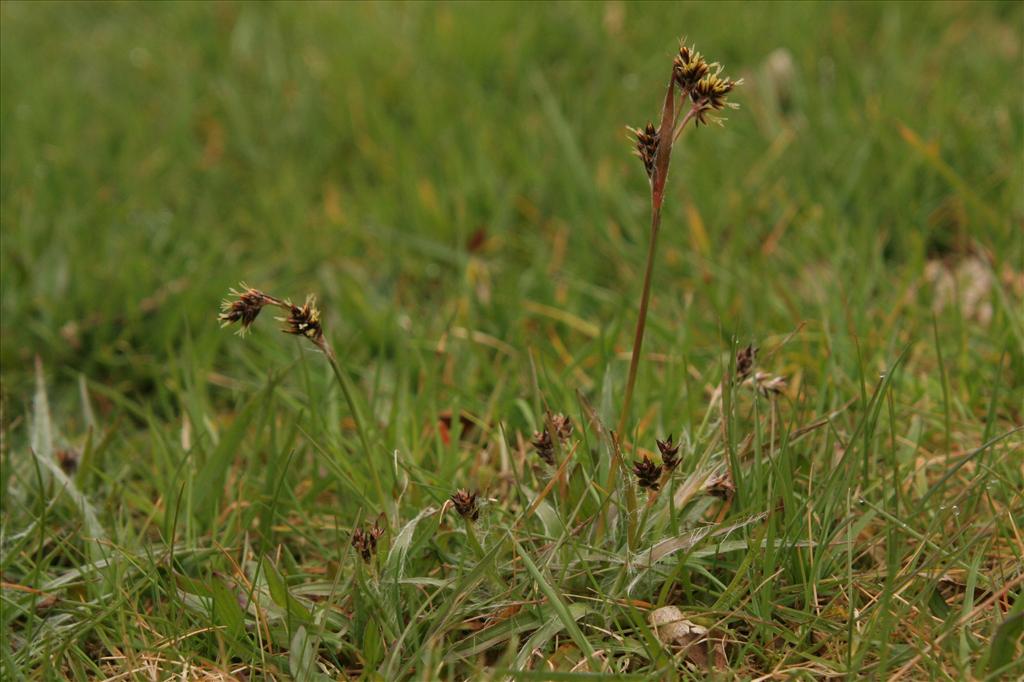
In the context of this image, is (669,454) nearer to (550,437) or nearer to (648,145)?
(550,437)

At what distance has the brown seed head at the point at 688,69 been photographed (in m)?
1.42

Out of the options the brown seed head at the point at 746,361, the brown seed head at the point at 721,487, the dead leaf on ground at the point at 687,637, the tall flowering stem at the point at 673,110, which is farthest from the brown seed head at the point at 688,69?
the dead leaf on ground at the point at 687,637

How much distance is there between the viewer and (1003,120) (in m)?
2.87

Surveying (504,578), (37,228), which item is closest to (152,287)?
(37,228)

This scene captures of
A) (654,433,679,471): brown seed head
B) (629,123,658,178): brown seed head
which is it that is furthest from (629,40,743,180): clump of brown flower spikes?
(654,433,679,471): brown seed head

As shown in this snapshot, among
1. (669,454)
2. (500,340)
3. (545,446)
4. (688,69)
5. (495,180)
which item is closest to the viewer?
(688,69)

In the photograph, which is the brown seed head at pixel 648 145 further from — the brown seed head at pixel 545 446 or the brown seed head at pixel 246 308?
the brown seed head at pixel 246 308

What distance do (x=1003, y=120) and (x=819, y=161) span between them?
1.71ft

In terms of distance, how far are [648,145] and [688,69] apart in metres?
0.11

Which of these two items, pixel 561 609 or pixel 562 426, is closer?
pixel 561 609

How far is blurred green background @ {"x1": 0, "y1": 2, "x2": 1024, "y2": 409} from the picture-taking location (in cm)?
249

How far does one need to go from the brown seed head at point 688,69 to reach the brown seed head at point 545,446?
1.91 ft

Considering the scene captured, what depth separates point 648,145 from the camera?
1.44 m

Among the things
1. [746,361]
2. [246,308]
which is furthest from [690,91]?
[246,308]
